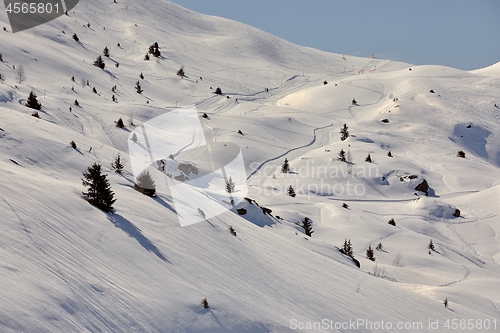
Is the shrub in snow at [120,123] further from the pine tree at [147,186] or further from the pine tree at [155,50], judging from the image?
the pine tree at [155,50]

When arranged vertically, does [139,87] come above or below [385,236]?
above

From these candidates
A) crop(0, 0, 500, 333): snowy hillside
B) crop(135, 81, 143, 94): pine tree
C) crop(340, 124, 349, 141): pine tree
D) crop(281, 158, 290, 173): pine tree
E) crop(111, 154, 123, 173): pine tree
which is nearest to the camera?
crop(0, 0, 500, 333): snowy hillside

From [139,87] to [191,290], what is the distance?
2968 centimetres

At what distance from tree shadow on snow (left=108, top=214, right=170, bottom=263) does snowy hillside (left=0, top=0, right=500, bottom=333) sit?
0.10 ft

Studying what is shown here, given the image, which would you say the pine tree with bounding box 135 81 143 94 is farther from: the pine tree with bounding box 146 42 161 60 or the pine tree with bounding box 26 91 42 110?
the pine tree with bounding box 26 91 42 110

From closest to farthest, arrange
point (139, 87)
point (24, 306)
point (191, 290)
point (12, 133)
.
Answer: point (24, 306), point (191, 290), point (12, 133), point (139, 87)

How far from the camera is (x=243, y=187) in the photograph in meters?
24.3

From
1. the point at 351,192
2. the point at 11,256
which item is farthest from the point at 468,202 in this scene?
the point at 11,256

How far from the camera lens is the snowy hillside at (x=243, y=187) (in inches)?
233

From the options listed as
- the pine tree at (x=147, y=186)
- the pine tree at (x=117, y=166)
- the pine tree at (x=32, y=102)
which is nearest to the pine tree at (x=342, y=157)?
the pine tree at (x=32, y=102)

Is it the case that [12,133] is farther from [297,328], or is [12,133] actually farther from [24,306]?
[297,328]

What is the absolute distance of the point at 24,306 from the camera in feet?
14.7

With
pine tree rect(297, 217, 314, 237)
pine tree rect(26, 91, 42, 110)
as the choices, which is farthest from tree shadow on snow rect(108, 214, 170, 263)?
pine tree rect(26, 91, 42, 110)

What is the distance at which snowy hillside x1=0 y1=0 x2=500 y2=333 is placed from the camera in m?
5.93
